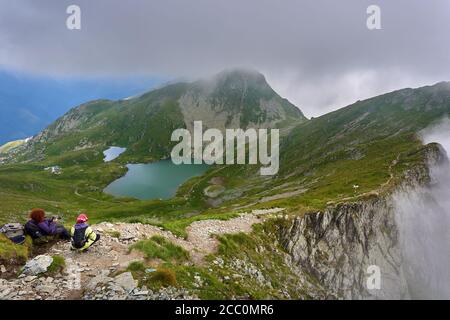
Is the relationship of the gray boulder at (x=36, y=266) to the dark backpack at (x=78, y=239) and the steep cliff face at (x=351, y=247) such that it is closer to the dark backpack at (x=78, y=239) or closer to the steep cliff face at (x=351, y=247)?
the dark backpack at (x=78, y=239)

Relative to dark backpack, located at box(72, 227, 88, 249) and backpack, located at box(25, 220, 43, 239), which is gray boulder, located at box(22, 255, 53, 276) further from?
backpack, located at box(25, 220, 43, 239)

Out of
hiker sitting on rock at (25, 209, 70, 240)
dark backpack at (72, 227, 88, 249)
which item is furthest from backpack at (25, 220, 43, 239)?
dark backpack at (72, 227, 88, 249)

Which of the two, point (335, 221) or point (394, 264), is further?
point (394, 264)

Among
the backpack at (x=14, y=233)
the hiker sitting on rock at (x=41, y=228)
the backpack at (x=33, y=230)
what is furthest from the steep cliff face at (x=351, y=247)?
the backpack at (x=14, y=233)

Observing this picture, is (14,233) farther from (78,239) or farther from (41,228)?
(78,239)

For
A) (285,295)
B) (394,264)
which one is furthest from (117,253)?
(394,264)

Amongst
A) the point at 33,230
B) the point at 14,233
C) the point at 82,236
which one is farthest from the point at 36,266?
the point at 14,233
